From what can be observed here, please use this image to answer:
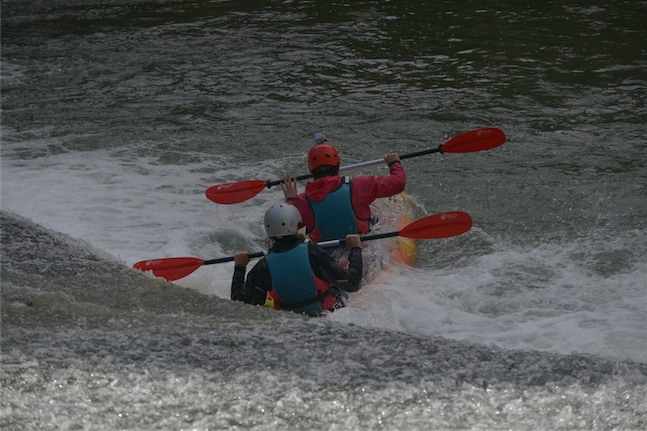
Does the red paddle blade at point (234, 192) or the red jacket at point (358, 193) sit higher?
the red jacket at point (358, 193)

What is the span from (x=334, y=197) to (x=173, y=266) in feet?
3.92

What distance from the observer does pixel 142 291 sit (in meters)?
Result: 4.67

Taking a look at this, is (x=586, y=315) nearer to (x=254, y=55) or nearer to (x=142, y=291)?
(x=142, y=291)

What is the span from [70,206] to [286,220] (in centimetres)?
393

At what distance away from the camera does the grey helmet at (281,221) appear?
Answer: 518 centimetres

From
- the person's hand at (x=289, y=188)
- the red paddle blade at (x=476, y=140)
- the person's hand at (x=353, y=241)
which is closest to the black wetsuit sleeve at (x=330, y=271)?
the person's hand at (x=353, y=241)

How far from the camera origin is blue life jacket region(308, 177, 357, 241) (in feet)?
20.2

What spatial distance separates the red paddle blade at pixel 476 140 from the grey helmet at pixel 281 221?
230 centimetres

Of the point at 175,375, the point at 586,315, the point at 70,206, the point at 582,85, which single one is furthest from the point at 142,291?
the point at 582,85

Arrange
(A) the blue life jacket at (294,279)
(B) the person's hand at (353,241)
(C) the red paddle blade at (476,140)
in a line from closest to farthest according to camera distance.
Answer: (A) the blue life jacket at (294,279)
(B) the person's hand at (353,241)
(C) the red paddle blade at (476,140)

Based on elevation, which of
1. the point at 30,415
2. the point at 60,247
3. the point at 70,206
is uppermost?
the point at 30,415

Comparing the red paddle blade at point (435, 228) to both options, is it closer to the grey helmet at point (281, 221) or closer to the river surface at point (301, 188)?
the river surface at point (301, 188)

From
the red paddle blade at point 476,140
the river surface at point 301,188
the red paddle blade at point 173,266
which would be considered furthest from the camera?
the red paddle blade at point 476,140

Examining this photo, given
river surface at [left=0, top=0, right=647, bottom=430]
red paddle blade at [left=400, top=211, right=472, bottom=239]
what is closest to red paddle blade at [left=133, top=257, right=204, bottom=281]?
river surface at [left=0, top=0, right=647, bottom=430]
